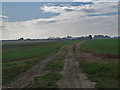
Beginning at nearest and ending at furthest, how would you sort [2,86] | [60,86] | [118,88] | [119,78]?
[118,88] → [60,86] → [2,86] → [119,78]

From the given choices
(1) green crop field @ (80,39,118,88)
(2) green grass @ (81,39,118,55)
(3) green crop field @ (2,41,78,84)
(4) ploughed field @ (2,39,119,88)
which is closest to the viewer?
(1) green crop field @ (80,39,118,88)

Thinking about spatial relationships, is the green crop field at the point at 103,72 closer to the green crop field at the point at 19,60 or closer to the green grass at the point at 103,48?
the green crop field at the point at 19,60


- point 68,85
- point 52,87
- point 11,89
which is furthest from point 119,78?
point 11,89

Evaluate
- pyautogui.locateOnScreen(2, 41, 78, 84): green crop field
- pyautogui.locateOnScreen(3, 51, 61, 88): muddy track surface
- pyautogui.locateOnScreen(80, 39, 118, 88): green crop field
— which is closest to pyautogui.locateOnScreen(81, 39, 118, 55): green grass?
pyautogui.locateOnScreen(2, 41, 78, 84): green crop field

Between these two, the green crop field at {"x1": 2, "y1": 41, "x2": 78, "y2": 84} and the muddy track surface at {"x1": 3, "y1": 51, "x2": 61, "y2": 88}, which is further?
the green crop field at {"x1": 2, "y1": 41, "x2": 78, "y2": 84}

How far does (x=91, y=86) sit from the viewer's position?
485 inches

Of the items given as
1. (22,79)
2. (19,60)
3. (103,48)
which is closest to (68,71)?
(22,79)

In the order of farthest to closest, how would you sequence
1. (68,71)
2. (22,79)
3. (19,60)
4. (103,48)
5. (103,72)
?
1. (103,48)
2. (19,60)
3. (68,71)
4. (103,72)
5. (22,79)

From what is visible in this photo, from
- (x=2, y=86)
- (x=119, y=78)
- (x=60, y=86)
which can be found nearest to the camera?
(x=60, y=86)

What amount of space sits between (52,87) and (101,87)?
328 cm

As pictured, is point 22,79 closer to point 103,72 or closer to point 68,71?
point 68,71

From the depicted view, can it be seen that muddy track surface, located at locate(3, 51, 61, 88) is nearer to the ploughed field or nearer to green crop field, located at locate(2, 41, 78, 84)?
the ploughed field

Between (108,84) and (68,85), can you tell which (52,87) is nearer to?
(68,85)

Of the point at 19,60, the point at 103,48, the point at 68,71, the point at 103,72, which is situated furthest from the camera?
the point at 103,48
